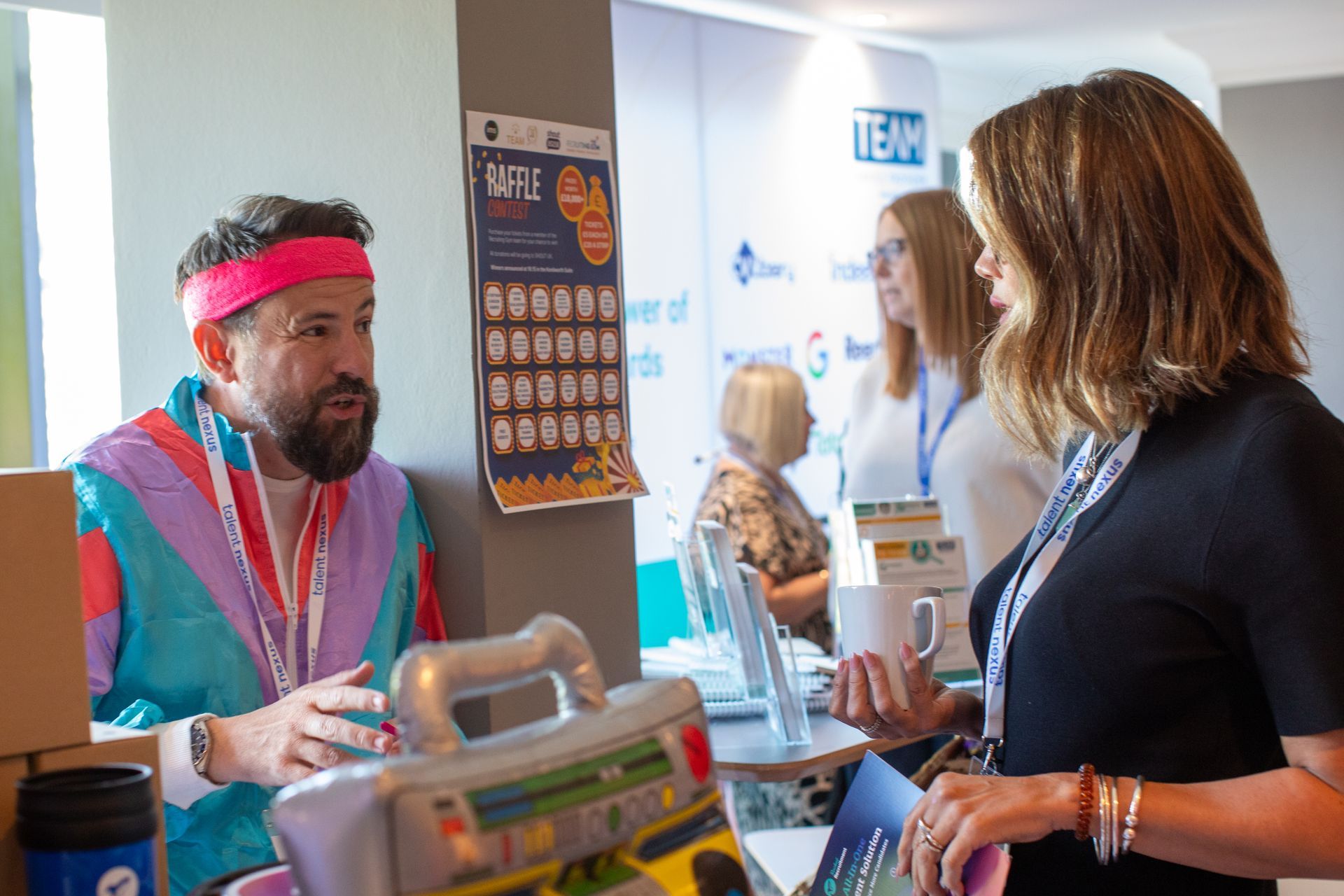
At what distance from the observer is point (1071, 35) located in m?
7.26

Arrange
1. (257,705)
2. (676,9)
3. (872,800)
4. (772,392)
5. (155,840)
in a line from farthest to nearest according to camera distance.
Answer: (676,9) < (772,392) < (257,705) < (872,800) < (155,840)

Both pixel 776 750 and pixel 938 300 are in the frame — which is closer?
pixel 776 750

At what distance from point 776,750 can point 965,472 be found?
1190 mm

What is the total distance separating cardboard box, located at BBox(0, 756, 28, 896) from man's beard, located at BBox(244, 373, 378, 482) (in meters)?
1.11

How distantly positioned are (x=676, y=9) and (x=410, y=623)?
4459 mm

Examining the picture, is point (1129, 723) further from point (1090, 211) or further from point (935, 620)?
point (1090, 211)

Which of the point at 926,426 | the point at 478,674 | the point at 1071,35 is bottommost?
the point at 478,674

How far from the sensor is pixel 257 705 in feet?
6.19

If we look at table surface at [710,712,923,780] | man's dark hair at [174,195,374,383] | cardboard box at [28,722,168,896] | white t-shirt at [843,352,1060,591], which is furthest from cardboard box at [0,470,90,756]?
white t-shirt at [843,352,1060,591]

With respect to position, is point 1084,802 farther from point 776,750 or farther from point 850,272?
point 850,272

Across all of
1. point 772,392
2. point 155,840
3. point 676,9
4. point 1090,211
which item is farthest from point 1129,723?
point 676,9

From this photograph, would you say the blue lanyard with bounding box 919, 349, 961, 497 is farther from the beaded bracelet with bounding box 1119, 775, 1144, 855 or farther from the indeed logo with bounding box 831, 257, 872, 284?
the indeed logo with bounding box 831, 257, 872, 284

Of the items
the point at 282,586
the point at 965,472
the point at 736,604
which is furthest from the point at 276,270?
the point at 965,472

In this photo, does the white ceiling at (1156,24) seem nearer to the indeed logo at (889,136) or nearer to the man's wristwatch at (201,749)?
the indeed logo at (889,136)
